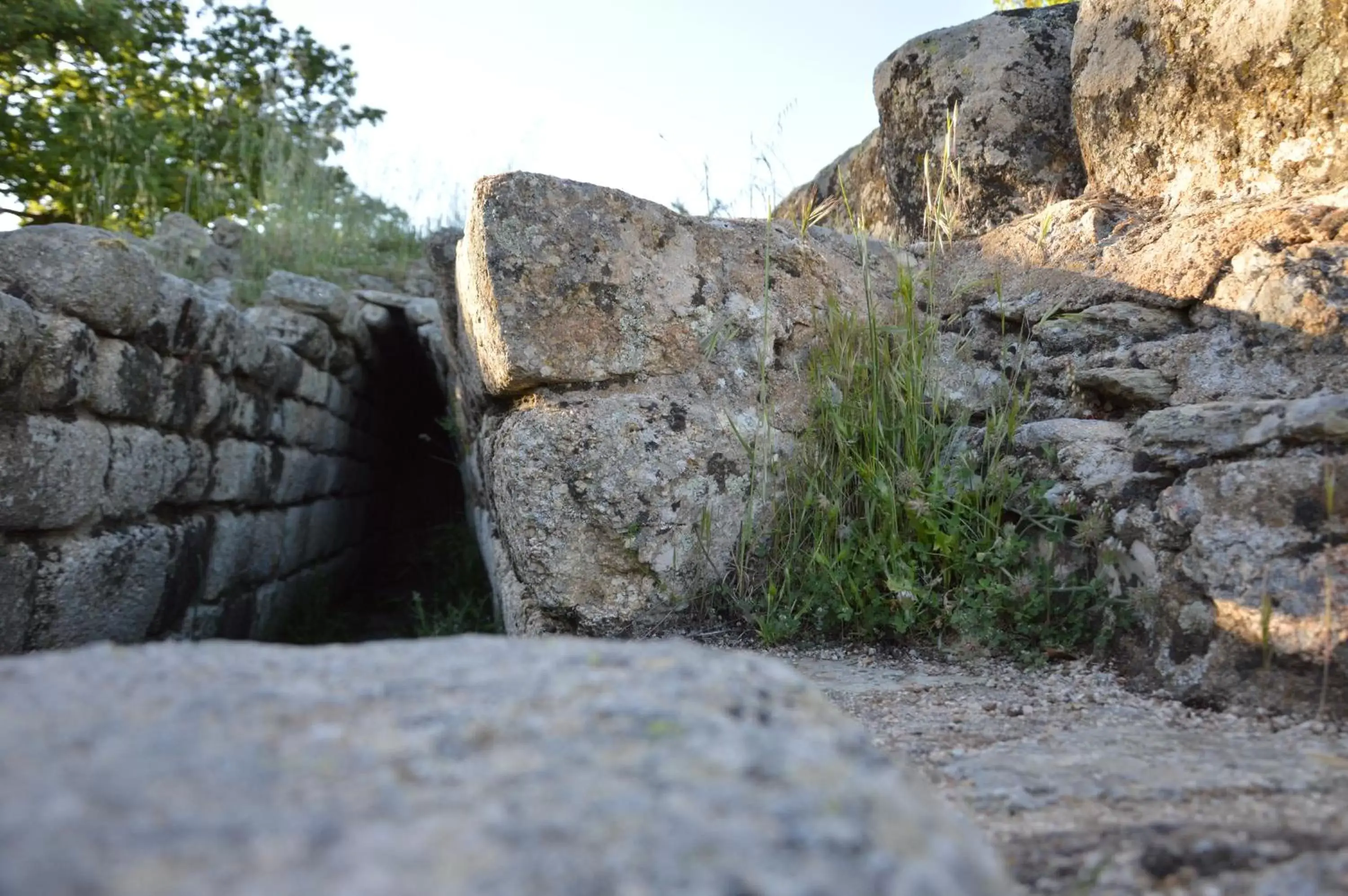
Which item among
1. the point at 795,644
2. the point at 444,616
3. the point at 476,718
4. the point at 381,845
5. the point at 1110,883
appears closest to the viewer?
the point at 381,845

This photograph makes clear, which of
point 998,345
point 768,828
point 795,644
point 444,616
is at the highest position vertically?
point 998,345

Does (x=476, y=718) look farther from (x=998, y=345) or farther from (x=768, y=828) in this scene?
(x=998, y=345)

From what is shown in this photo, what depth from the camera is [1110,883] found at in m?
1.09

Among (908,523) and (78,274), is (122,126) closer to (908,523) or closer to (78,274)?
(78,274)

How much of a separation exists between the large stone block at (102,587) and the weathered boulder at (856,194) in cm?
258

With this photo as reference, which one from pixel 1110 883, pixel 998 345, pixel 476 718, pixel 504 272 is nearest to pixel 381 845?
pixel 476 718

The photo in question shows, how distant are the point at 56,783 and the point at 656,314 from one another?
7.14 ft

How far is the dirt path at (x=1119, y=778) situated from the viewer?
43.2 inches

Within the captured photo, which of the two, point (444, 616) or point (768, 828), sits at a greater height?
point (768, 828)

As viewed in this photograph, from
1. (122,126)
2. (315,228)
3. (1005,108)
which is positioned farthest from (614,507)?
(122,126)

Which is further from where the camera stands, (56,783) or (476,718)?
(476,718)

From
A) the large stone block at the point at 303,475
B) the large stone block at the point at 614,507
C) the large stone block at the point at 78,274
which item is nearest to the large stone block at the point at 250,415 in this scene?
the large stone block at the point at 303,475

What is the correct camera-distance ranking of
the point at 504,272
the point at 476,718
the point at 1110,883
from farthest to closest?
the point at 504,272 < the point at 1110,883 < the point at 476,718

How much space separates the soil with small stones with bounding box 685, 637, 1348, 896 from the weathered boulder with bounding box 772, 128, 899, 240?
2.14 m
